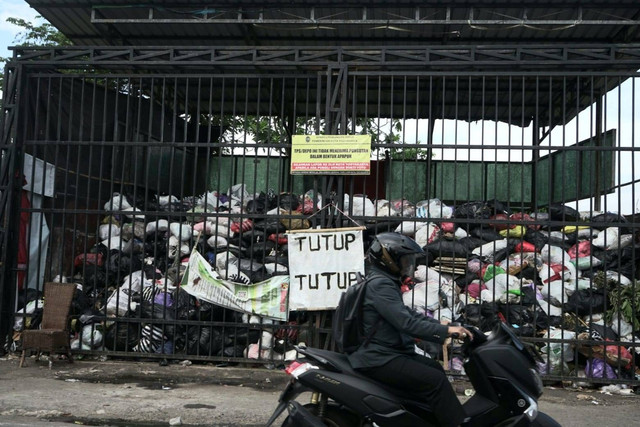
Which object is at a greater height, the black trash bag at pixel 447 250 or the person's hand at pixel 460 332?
the black trash bag at pixel 447 250

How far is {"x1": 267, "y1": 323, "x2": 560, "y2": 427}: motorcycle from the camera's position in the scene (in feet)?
12.5

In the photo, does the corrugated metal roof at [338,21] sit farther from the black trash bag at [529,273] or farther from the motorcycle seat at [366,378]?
the motorcycle seat at [366,378]

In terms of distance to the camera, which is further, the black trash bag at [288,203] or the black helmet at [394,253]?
the black trash bag at [288,203]

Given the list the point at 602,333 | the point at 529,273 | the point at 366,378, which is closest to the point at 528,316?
the point at 602,333

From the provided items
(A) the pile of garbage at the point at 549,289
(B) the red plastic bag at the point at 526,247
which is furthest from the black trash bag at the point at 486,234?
(B) the red plastic bag at the point at 526,247

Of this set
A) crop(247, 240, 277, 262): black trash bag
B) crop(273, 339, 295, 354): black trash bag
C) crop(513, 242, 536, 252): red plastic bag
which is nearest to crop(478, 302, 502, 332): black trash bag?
crop(513, 242, 536, 252): red plastic bag

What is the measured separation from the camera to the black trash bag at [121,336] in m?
8.62

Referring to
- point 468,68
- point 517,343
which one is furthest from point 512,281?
point 517,343

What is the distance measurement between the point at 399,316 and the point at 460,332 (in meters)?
0.39

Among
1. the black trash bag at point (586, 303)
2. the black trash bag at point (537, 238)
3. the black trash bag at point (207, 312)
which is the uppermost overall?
the black trash bag at point (537, 238)

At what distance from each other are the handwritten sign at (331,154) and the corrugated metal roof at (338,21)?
2.00m

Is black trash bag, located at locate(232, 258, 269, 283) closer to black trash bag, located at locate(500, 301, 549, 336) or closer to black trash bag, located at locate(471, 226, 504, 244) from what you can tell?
black trash bag, located at locate(500, 301, 549, 336)


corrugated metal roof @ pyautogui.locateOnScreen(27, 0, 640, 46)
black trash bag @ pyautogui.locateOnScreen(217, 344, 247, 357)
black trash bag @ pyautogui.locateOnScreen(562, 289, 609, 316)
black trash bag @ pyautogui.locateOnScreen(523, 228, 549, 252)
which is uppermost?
corrugated metal roof @ pyautogui.locateOnScreen(27, 0, 640, 46)

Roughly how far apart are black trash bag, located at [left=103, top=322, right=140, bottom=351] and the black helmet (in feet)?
18.1
